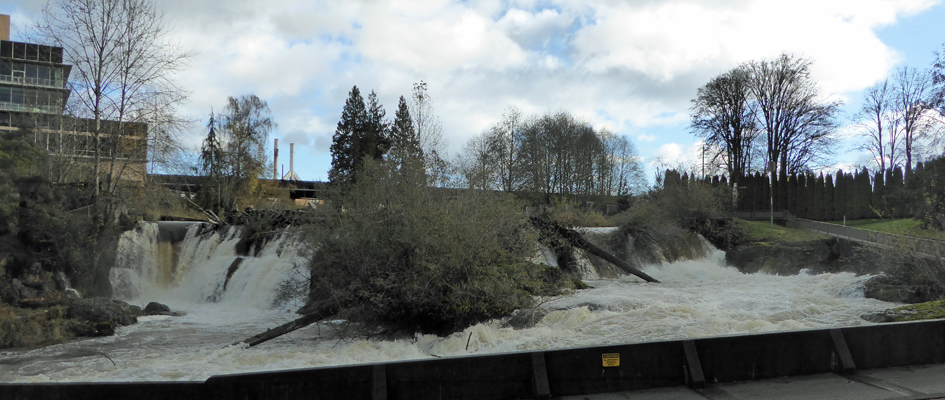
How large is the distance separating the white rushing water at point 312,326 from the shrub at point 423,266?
0.55m

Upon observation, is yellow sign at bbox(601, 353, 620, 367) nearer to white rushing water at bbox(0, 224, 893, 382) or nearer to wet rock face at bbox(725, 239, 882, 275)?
white rushing water at bbox(0, 224, 893, 382)

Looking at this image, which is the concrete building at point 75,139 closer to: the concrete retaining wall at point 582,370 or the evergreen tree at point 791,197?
the concrete retaining wall at point 582,370

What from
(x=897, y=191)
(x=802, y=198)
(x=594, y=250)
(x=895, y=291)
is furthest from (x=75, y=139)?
(x=897, y=191)

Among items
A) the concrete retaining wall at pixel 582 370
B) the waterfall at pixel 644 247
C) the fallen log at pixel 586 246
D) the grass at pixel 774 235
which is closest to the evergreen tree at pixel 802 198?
the grass at pixel 774 235

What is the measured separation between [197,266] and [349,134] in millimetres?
30646

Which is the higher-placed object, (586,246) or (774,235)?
(774,235)

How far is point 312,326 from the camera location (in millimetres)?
15992

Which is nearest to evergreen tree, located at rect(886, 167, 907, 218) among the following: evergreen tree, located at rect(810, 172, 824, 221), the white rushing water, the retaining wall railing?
evergreen tree, located at rect(810, 172, 824, 221)

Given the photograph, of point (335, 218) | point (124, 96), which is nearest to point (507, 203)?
point (335, 218)

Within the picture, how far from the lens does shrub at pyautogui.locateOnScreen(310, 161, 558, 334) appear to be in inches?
495

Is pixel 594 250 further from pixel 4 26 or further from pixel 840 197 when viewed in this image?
pixel 4 26

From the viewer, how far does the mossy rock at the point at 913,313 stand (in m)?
11.2

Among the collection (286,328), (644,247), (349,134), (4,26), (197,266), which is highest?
(4,26)

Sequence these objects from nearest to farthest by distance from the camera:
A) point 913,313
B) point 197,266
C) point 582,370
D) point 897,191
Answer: point 582,370
point 913,313
point 197,266
point 897,191
